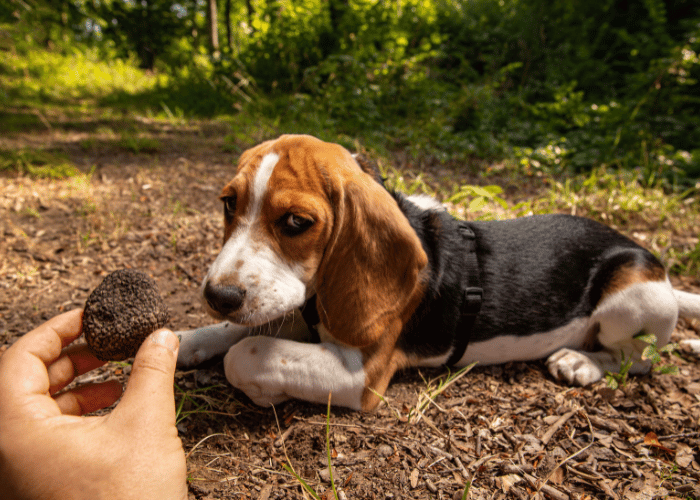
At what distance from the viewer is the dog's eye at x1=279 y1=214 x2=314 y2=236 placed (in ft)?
6.54

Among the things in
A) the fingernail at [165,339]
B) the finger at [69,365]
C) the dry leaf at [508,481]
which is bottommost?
the dry leaf at [508,481]

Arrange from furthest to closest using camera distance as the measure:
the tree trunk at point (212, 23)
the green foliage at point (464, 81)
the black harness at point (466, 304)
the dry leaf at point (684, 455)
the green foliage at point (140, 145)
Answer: the tree trunk at point (212, 23) → the green foliage at point (464, 81) → the green foliage at point (140, 145) → the black harness at point (466, 304) → the dry leaf at point (684, 455)

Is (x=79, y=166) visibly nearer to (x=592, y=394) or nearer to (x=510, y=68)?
(x=592, y=394)

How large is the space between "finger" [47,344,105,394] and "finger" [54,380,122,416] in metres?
0.06

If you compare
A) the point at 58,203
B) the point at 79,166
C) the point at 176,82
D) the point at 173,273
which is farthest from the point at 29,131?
the point at 173,273

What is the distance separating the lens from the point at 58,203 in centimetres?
415

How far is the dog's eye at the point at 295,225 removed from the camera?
1992 mm

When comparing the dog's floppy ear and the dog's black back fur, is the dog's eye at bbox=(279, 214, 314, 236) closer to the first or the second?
the dog's floppy ear

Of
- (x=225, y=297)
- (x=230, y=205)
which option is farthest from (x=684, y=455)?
(x=230, y=205)

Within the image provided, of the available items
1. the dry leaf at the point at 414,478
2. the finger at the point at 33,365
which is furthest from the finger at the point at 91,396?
the dry leaf at the point at 414,478

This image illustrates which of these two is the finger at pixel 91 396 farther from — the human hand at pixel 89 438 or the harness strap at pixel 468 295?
the harness strap at pixel 468 295

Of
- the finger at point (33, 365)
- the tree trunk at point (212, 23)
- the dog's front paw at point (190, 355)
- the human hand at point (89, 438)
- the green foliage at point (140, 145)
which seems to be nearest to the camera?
the human hand at point (89, 438)

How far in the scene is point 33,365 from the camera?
142 centimetres

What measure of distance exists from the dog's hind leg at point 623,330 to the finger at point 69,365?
2.72 metres
